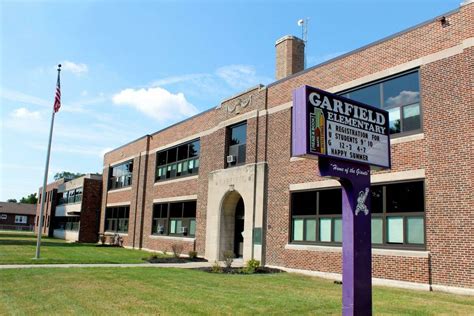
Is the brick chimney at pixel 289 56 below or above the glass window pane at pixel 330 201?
above

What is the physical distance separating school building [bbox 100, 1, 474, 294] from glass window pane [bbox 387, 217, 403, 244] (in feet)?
0.10

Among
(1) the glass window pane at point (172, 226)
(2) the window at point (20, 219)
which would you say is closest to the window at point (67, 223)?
(1) the glass window pane at point (172, 226)

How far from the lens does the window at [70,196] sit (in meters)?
43.5

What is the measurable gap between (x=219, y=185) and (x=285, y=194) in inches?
201

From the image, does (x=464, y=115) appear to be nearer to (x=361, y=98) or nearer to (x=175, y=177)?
(x=361, y=98)

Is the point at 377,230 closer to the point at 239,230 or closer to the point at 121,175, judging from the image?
the point at 239,230

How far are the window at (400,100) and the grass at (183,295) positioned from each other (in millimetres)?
5332

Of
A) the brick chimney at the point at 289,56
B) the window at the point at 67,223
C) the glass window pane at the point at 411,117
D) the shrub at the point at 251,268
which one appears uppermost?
the brick chimney at the point at 289,56

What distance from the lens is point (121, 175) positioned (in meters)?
37.6

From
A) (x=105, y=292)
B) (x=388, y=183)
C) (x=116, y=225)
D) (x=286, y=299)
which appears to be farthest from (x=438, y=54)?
(x=116, y=225)

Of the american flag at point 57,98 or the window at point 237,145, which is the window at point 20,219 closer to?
the american flag at point 57,98

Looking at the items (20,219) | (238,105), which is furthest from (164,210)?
(20,219)

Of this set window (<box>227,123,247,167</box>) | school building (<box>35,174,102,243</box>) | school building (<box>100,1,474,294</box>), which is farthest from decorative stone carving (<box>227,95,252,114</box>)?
school building (<box>35,174,102,243</box>)

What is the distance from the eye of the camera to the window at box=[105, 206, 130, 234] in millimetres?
34938
